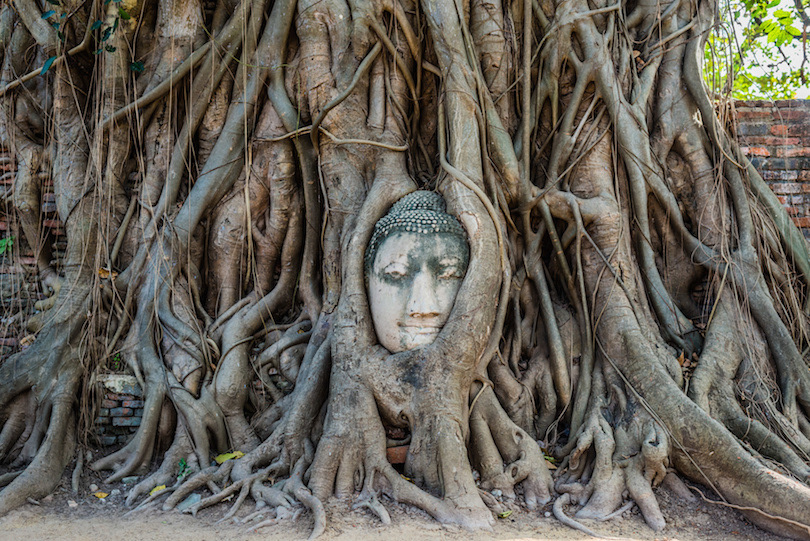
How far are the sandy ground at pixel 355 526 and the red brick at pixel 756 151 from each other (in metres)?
2.51

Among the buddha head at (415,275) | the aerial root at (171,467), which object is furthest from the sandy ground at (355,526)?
the buddha head at (415,275)

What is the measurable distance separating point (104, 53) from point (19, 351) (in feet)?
5.95

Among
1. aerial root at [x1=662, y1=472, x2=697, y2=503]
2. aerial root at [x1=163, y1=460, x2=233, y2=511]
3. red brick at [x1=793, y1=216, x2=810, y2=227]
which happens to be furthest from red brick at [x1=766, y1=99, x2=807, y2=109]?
aerial root at [x1=163, y1=460, x2=233, y2=511]

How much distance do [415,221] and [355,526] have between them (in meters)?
1.39

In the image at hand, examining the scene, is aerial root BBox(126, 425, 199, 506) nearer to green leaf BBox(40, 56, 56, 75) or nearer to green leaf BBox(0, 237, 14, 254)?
green leaf BBox(0, 237, 14, 254)

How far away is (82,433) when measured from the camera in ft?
10.5

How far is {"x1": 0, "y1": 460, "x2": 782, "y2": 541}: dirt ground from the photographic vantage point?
2.39 meters

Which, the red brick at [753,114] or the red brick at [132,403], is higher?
the red brick at [753,114]

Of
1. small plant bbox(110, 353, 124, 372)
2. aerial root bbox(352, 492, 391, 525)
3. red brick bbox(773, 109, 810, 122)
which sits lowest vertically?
aerial root bbox(352, 492, 391, 525)

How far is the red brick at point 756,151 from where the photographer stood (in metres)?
4.18

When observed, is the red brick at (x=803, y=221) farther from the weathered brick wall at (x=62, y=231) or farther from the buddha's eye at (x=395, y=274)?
the buddha's eye at (x=395, y=274)

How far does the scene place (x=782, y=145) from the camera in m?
4.21

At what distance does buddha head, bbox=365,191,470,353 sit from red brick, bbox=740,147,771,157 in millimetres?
2319

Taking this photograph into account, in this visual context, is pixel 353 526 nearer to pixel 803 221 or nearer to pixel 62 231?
pixel 62 231
